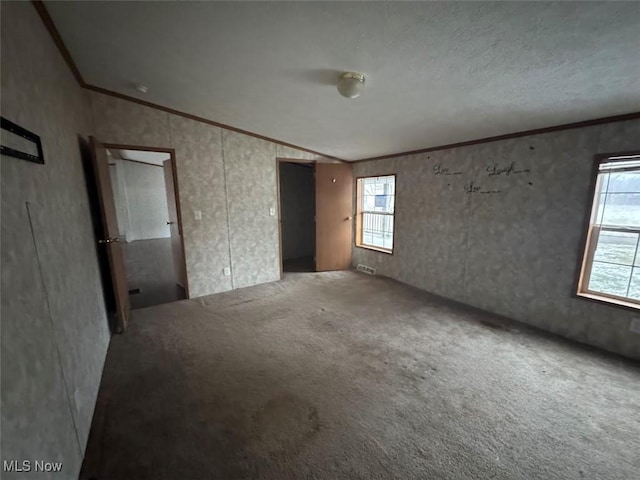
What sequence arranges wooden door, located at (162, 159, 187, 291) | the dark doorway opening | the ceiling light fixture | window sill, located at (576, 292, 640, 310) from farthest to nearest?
the dark doorway opening, wooden door, located at (162, 159, 187, 291), window sill, located at (576, 292, 640, 310), the ceiling light fixture

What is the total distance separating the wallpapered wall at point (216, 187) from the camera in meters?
3.09

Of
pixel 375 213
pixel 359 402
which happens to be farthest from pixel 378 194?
pixel 359 402

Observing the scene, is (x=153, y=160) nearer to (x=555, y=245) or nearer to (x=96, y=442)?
(x=96, y=442)

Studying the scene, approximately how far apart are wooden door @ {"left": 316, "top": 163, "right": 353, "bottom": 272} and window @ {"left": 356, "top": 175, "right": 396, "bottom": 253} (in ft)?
0.64

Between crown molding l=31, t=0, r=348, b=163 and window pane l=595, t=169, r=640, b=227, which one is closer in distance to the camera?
crown molding l=31, t=0, r=348, b=163

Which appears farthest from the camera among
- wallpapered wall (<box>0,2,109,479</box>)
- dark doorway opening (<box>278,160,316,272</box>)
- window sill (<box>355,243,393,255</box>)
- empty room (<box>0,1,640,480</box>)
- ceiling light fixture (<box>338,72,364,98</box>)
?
dark doorway opening (<box>278,160,316,272</box>)

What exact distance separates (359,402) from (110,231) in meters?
2.79

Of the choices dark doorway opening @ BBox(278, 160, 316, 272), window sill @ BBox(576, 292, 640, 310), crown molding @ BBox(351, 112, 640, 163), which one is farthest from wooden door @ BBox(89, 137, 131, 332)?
window sill @ BBox(576, 292, 640, 310)

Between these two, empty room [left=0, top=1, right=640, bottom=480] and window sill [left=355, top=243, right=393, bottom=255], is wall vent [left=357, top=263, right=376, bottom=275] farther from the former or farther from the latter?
empty room [left=0, top=1, right=640, bottom=480]

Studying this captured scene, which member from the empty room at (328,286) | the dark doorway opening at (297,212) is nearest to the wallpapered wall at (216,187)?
the empty room at (328,286)

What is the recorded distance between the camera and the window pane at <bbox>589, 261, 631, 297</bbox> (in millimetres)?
2381

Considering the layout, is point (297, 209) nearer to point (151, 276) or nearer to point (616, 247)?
point (151, 276)

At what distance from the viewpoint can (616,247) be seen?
2.39 metres

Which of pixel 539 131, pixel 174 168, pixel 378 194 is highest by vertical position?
pixel 539 131
